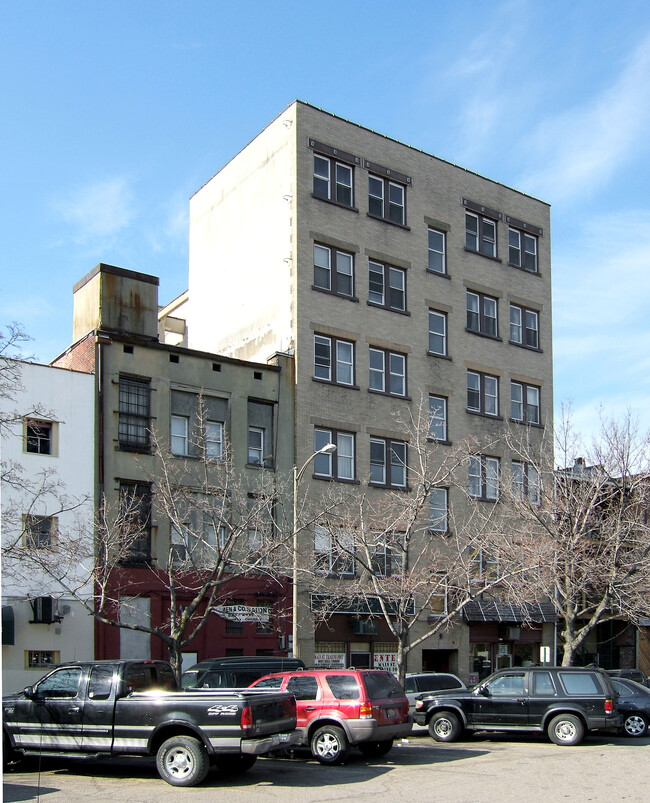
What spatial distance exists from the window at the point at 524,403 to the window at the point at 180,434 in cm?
1534

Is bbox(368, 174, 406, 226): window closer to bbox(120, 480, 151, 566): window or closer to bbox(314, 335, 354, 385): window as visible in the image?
bbox(314, 335, 354, 385): window

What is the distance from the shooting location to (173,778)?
14992 millimetres

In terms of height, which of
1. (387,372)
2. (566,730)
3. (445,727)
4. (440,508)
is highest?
(387,372)

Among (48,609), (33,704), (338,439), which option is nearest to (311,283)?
(338,439)

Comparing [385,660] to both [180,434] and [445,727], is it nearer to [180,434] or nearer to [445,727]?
[180,434]

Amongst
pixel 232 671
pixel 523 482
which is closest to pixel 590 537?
pixel 523 482

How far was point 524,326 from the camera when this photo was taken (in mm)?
42969

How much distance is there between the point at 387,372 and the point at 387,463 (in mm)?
3422

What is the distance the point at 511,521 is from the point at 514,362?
7.67 metres

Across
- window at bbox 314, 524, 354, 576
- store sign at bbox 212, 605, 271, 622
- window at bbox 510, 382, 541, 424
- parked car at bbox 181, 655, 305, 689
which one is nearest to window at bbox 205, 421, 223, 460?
window at bbox 314, 524, 354, 576

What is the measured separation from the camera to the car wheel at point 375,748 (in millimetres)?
18656

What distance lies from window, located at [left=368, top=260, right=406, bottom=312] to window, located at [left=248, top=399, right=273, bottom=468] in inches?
252

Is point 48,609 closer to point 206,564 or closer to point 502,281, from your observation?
point 206,564

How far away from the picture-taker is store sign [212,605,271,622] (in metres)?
31.3
